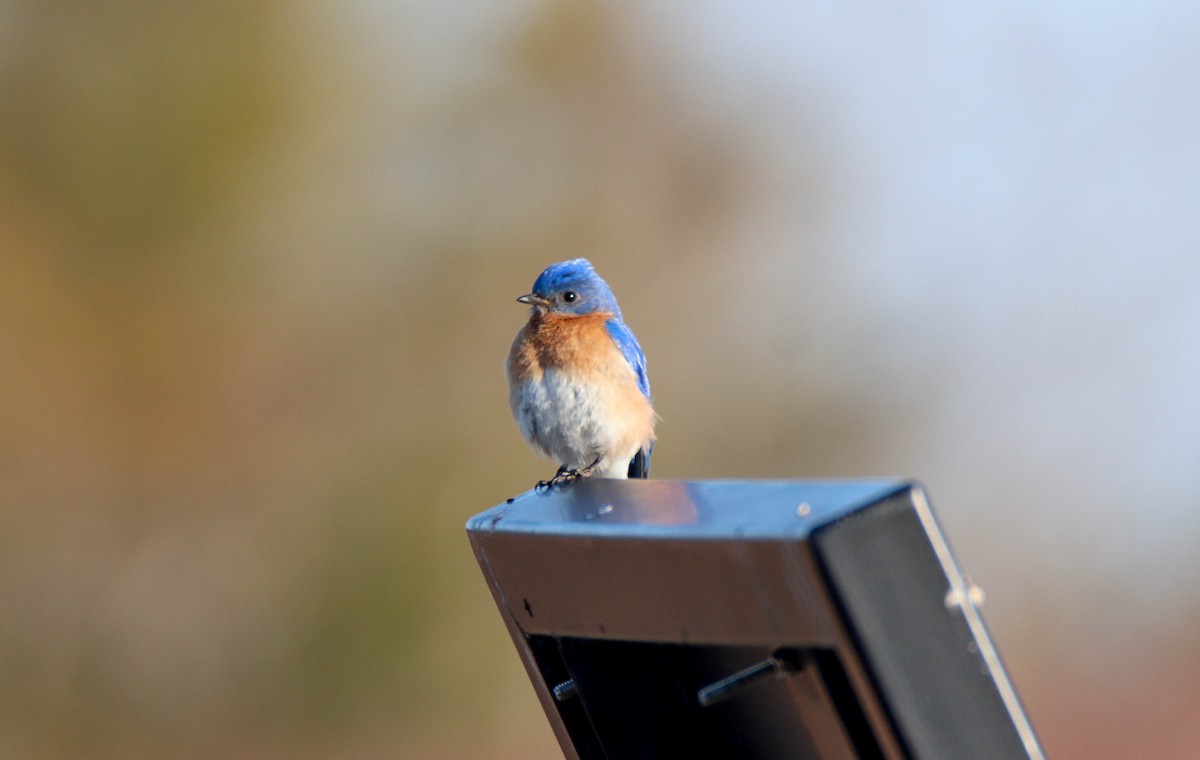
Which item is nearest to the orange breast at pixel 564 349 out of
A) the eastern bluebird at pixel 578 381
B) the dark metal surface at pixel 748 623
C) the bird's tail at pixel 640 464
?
the eastern bluebird at pixel 578 381

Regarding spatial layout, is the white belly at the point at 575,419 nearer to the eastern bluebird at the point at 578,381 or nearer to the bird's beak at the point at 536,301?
the eastern bluebird at the point at 578,381

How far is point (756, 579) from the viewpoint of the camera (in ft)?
4.37

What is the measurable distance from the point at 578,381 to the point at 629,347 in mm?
320

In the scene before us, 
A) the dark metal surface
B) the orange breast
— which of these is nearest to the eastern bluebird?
the orange breast

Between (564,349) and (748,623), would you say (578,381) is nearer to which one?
(564,349)

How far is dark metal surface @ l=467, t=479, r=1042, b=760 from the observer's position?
1.25 m

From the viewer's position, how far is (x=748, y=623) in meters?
1.37

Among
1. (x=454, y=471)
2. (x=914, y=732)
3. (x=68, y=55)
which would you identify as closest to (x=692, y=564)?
(x=914, y=732)

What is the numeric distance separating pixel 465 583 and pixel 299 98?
3218 millimetres

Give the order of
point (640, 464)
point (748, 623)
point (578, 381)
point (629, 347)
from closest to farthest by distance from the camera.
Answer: point (748, 623) < point (578, 381) < point (629, 347) < point (640, 464)

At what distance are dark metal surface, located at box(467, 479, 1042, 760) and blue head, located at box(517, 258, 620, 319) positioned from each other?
2.46 m

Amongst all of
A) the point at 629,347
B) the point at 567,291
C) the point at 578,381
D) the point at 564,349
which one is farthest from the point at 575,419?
the point at 567,291

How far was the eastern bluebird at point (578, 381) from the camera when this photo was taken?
4.04 m

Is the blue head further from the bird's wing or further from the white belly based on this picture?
the white belly
